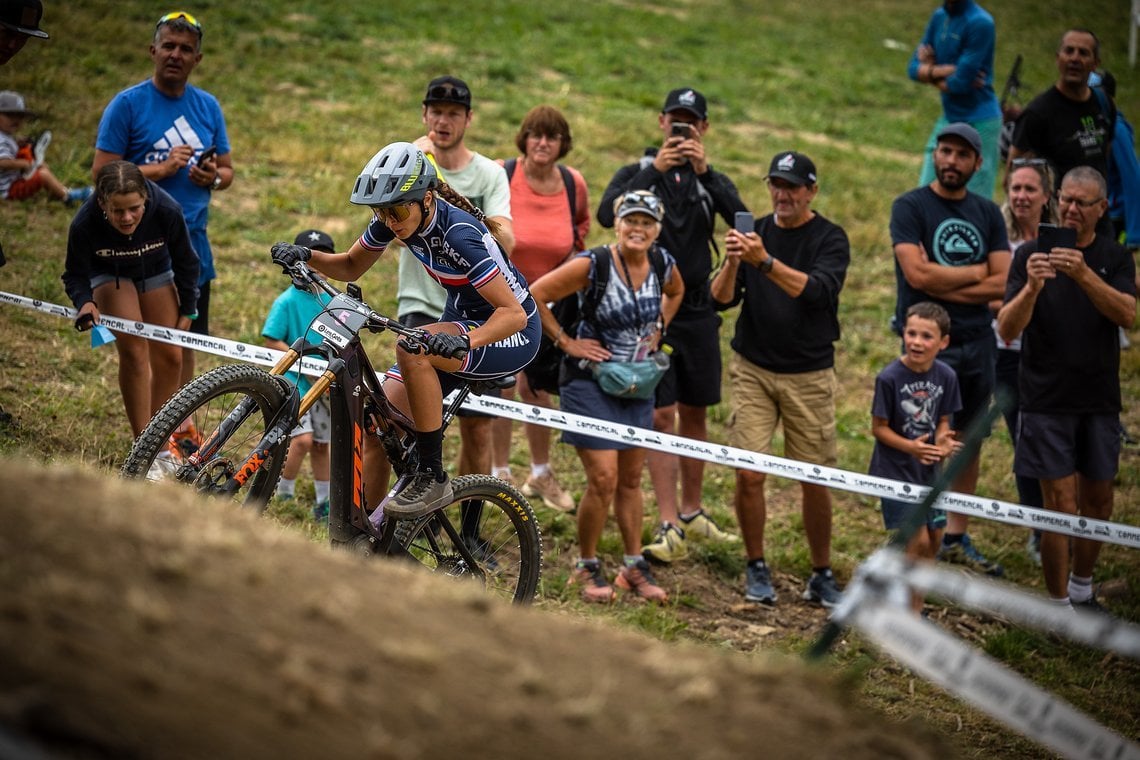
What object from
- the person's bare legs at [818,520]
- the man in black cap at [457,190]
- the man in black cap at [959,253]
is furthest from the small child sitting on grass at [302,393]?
the man in black cap at [959,253]

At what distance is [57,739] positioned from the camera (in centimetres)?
248

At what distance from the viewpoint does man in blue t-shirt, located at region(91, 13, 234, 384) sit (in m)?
7.48

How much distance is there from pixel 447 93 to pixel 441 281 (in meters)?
2.13

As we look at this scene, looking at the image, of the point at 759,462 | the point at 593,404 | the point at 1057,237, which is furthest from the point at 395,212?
the point at 1057,237

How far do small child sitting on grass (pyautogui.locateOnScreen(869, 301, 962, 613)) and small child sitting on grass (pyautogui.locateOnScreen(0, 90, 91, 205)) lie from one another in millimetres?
7974

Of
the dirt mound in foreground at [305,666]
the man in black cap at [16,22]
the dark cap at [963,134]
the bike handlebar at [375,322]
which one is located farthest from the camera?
the dark cap at [963,134]

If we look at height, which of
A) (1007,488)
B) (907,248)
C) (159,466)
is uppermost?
(907,248)

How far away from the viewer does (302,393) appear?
7523 millimetres

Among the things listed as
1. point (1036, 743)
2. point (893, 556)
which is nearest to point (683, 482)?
point (1036, 743)

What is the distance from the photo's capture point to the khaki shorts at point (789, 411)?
7598 millimetres

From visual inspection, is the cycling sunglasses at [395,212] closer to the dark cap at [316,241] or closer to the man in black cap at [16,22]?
the dark cap at [316,241]

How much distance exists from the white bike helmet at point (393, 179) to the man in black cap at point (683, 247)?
9.44 ft

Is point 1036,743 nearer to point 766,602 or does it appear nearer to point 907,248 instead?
point 766,602

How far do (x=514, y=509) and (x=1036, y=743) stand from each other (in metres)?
3.08
